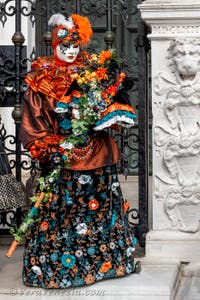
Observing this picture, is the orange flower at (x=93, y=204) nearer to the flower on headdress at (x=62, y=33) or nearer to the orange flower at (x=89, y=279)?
the orange flower at (x=89, y=279)

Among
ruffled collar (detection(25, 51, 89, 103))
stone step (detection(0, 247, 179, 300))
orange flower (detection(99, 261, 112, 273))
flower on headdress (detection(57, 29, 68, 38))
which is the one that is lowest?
stone step (detection(0, 247, 179, 300))

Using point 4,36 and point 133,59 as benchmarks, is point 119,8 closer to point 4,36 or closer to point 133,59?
point 133,59

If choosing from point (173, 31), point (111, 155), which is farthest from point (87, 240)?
point (173, 31)

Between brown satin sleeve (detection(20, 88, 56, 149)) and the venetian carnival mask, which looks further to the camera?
the venetian carnival mask

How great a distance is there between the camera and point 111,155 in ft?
16.6

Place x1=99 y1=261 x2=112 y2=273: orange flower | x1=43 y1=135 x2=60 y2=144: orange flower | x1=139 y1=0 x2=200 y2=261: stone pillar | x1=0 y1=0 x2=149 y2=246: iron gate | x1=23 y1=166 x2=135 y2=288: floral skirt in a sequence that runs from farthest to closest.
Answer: x1=0 y1=0 x2=149 y2=246: iron gate < x1=139 y1=0 x2=200 y2=261: stone pillar < x1=99 y1=261 x2=112 y2=273: orange flower < x1=23 y1=166 x2=135 y2=288: floral skirt < x1=43 y1=135 x2=60 y2=144: orange flower

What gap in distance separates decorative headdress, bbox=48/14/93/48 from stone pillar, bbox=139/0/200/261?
0.88 metres

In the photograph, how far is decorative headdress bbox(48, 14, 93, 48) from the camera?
5.02m

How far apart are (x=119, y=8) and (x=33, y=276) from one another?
117 inches

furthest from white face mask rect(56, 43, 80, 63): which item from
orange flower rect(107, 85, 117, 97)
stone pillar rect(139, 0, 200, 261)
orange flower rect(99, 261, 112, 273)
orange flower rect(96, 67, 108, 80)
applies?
orange flower rect(99, 261, 112, 273)

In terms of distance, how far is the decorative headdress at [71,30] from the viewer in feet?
16.5

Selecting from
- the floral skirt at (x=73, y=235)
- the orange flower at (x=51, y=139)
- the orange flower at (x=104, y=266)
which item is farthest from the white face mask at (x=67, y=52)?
the orange flower at (x=104, y=266)

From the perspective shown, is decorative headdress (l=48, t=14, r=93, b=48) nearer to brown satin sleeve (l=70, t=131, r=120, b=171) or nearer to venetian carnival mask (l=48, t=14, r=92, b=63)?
venetian carnival mask (l=48, t=14, r=92, b=63)

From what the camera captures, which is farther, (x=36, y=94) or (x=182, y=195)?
→ (x=182, y=195)
